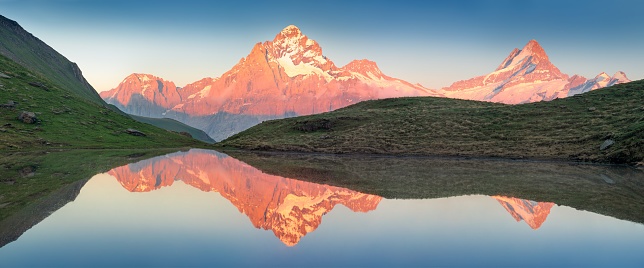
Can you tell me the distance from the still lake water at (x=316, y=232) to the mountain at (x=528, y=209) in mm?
76

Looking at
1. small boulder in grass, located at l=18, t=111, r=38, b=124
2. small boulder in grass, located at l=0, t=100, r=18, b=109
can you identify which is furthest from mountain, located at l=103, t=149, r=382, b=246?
small boulder in grass, located at l=0, t=100, r=18, b=109

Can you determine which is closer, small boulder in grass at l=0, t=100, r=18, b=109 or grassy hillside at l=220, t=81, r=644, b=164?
grassy hillside at l=220, t=81, r=644, b=164

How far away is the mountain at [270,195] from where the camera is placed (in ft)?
75.4

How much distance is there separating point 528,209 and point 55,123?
384 feet

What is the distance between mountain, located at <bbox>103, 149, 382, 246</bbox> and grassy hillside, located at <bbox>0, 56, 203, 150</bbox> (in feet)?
179

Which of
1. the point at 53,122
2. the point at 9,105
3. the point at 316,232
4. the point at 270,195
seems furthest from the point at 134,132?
the point at 316,232

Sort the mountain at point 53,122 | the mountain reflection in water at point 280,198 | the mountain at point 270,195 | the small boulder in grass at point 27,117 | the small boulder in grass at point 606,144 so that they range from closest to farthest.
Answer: the mountain at point 270,195 < the mountain reflection in water at point 280,198 < the small boulder in grass at point 606,144 < the mountain at point 53,122 < the small boulder in grass at point 27,117

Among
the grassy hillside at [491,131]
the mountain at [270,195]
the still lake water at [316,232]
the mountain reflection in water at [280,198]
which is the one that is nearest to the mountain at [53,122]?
the grassy hillside at [491,131]

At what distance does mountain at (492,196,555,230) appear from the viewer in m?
23.8

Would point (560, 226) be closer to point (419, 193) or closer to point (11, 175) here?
point (419, 193)

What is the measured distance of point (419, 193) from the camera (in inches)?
1383

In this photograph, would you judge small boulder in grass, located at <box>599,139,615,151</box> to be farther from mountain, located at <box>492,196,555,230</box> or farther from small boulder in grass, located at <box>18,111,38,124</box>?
small boulder in grass, located at <box>18,111,38,124</box>

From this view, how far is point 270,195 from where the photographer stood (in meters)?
32.6

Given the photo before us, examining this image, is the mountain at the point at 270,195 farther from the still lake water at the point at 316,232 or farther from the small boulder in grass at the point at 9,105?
the small boulder in grass at the point at 9,105
